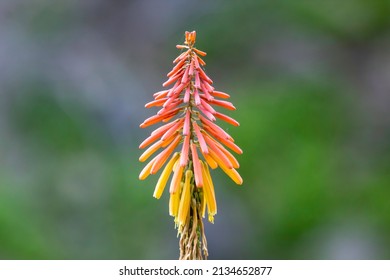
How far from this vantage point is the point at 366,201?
29.8 feet

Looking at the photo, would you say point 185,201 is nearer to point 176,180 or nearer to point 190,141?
point 176,180

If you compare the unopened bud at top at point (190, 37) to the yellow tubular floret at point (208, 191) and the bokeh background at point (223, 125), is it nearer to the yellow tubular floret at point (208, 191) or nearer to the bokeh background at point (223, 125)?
the yellow tubular floret at point (208, 191)

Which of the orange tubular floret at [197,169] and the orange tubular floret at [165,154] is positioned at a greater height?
the orange tubular floret at [165,154]

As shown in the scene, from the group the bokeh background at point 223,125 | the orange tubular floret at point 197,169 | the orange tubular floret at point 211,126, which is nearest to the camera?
the orange tubular floret at point 197,169

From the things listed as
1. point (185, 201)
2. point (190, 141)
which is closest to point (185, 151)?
point (190, 141)

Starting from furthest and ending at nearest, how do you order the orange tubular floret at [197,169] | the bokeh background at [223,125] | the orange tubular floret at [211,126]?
the bokeh background at [223,125]
the orange tubular floret at [211,126]
the orange tubular floret at [197,169]

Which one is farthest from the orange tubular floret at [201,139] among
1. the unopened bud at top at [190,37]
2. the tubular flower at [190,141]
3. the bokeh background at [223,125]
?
the bokeh background at [223,125]

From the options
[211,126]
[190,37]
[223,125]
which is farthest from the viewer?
[223,125]

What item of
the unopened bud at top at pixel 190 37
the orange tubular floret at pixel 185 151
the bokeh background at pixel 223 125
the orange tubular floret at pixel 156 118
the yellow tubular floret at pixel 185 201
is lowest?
the yellow tubular floret at pixel 185 201

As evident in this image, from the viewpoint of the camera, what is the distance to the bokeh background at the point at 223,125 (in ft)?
27.6

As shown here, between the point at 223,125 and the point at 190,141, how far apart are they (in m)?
5.67

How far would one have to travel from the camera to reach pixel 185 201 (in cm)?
267

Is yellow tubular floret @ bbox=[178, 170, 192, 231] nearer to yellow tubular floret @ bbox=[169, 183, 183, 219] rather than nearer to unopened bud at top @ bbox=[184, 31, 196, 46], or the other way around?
yellow tubular floret @ bbox=[169, 183, 183, 219]

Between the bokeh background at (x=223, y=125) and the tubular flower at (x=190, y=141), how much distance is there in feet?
18.1
